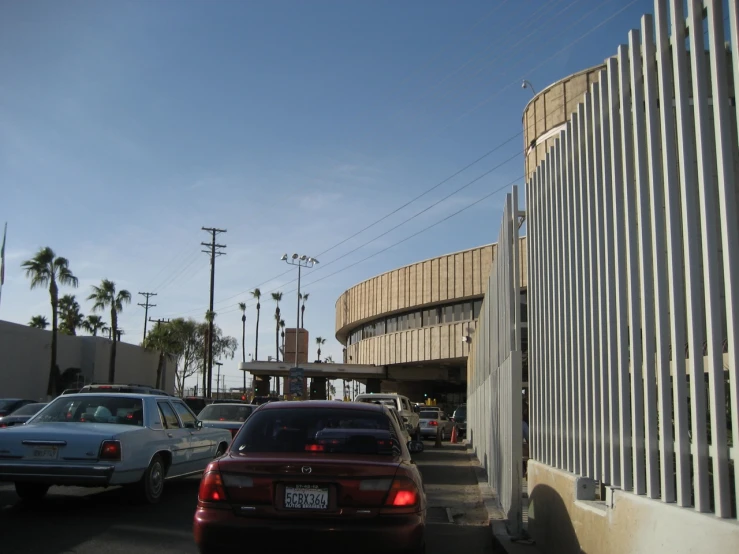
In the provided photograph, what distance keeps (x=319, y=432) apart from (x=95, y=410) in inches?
200

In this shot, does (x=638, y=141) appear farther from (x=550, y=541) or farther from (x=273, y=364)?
(x=273, y=364)

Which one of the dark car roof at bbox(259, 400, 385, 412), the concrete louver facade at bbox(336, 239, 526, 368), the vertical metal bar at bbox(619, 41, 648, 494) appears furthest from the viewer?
the concrete louver facade at bbox(336, 239, 526, 368)

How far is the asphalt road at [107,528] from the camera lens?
292 inches

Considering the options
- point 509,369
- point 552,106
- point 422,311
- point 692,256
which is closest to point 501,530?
point 509,369

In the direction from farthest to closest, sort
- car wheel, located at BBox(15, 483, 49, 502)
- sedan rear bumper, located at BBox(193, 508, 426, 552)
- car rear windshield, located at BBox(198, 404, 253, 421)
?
1. car rear windshield, located at BBox(198, 404, 253, 421)
2. car wheel, located at BBox(15, 483, 49, 502)
3. sedan rear bumper, located at BBox(193, 508, 426, 552)

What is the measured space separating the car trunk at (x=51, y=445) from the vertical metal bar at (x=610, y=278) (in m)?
6.31

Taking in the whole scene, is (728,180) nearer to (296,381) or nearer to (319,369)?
(296,381)

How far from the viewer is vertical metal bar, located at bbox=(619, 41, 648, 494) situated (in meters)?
4.88

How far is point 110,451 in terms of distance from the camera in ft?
29.9

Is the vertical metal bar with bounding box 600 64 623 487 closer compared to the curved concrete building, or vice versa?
the vertical metal bar with bounding box 600 64 623 487

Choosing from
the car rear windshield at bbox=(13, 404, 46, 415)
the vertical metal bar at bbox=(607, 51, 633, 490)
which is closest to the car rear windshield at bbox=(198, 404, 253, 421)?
the car rear windshield at bbox=(13, 404, 46, 415)

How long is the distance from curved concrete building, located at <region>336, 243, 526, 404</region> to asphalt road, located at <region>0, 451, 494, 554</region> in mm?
34192

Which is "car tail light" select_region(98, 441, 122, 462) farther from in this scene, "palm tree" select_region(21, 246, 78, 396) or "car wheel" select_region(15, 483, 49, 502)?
"palm tree" select_region(21, 246, 78, 396)

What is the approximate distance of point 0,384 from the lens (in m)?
40.9
